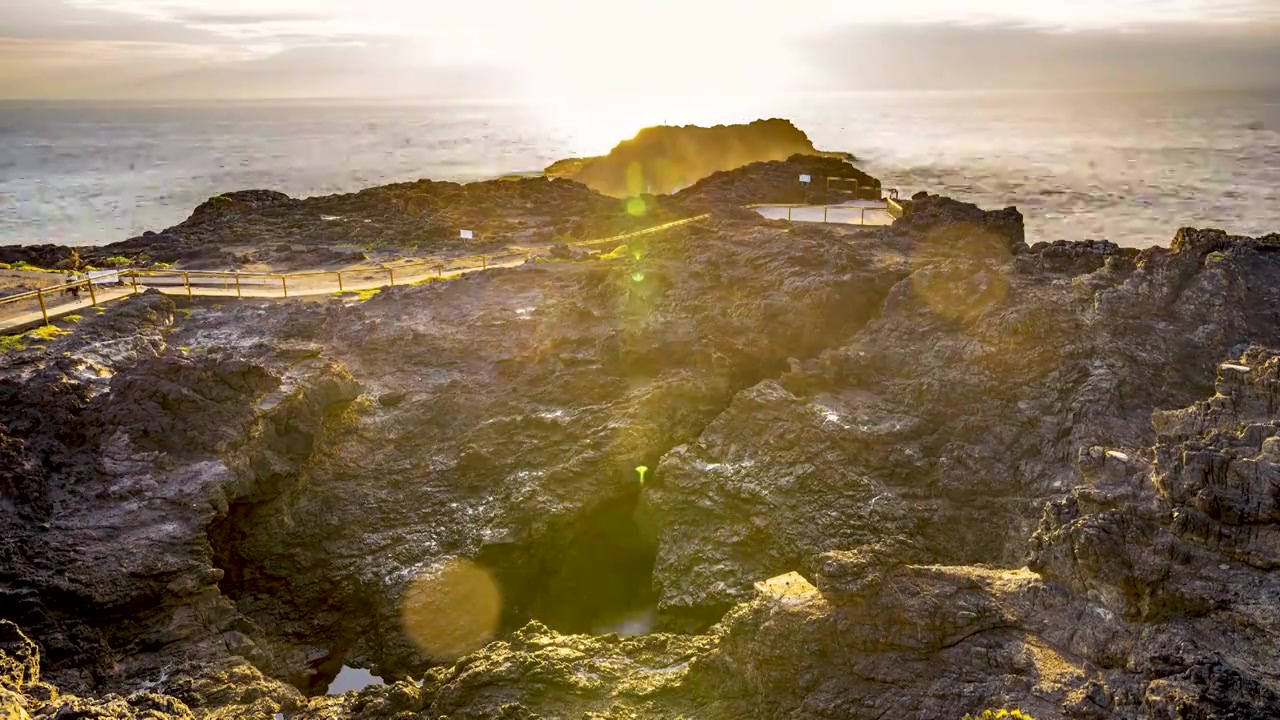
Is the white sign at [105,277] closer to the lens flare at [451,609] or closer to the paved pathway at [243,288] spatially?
the paved pathway at [243,288]

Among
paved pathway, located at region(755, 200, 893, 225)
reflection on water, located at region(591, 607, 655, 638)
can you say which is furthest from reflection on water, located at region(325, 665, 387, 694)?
paved pathway, located at region(755, 200, 893, 225)

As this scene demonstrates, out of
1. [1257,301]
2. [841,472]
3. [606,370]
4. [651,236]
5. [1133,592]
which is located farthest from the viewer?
[651,236]

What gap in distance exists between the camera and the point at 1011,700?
10141 mm

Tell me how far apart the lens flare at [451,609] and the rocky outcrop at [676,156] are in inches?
3213

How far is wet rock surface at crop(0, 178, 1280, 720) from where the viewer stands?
11.3m

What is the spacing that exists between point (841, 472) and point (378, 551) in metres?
12.1

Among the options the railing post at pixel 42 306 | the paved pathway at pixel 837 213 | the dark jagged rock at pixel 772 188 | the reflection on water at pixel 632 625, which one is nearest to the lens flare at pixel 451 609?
the reflection on water at pixel 632 625

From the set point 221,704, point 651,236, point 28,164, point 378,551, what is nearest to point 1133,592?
point 221,704

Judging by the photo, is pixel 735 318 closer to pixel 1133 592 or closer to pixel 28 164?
pixel 1133 592

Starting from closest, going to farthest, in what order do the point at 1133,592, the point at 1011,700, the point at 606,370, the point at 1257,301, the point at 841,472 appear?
the point at 1011,700, the point at 1133,592, the point at 841,472, the point at 1257,301, the point at 606,370

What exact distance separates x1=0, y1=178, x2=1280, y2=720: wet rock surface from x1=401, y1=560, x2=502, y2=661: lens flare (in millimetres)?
93

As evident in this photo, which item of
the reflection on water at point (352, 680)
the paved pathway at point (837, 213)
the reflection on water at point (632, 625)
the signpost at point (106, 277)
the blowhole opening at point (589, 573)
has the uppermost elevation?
the paved pathway at point (837, 213)

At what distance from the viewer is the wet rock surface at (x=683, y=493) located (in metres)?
11.3

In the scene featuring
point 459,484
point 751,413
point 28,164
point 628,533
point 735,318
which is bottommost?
point 628,533
